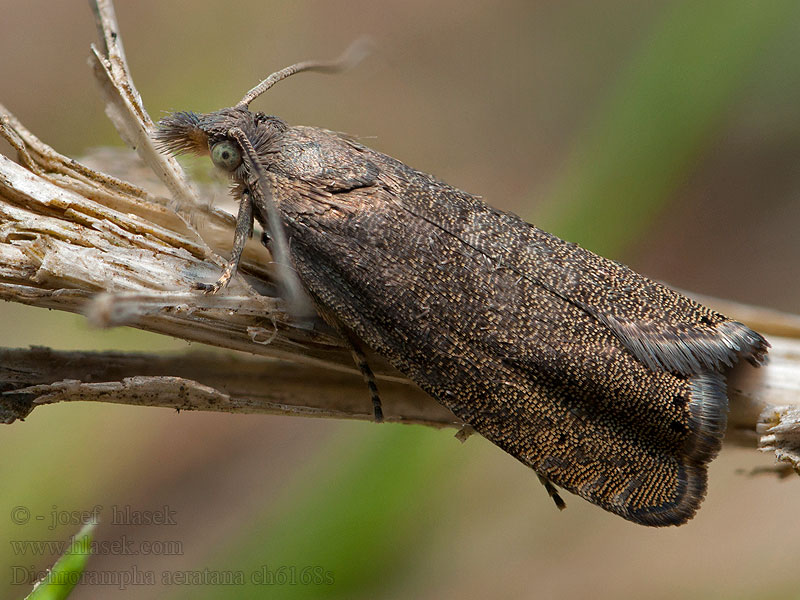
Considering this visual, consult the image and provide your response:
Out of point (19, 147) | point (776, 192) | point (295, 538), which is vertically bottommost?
point (295, 538)

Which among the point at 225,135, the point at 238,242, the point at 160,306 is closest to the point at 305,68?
the point at 225,135

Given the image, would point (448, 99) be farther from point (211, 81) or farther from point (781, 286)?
point (781, 286)

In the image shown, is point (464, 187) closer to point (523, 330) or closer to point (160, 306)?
point (523, 330)

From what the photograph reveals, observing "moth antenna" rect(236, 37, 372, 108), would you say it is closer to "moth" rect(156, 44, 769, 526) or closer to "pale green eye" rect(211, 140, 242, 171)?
"pale green eye" rect(211, 140, 242, 171)

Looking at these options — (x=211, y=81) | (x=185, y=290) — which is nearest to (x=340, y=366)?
(x=185, y=290)

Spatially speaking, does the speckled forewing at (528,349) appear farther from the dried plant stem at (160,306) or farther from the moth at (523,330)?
the dried plant stem at (160,306)

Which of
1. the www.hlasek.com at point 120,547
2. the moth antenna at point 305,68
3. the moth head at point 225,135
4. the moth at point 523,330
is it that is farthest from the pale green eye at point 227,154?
the www.hlasek.com at point 120,547
